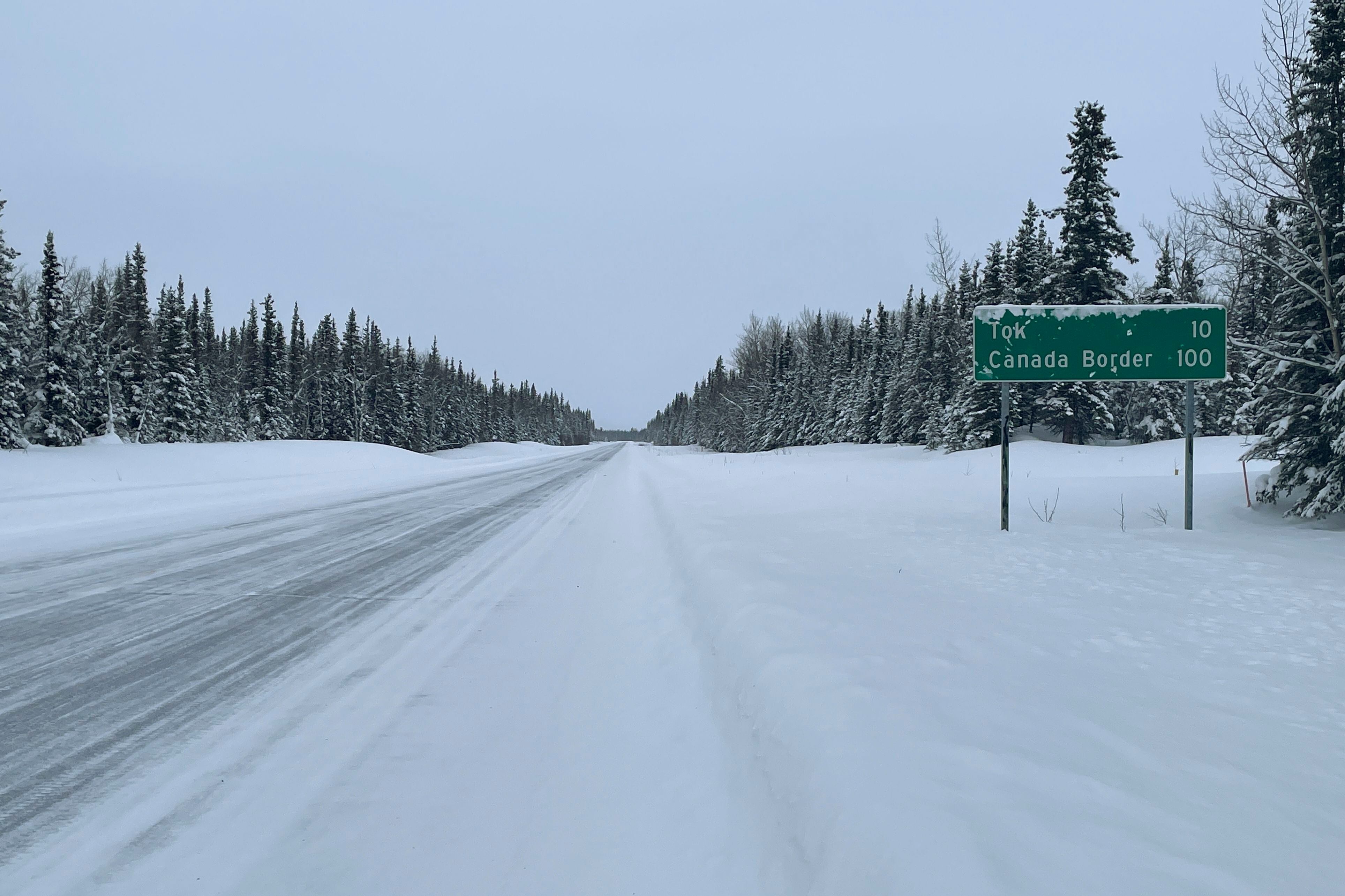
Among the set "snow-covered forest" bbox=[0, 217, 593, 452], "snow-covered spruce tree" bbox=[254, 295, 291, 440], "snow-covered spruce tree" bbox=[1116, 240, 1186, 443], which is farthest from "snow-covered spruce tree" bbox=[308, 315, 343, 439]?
"snow-covered spruce tree" bbox=[1116, 240, 1186, 443]

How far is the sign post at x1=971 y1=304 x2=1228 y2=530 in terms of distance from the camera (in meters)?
8.95

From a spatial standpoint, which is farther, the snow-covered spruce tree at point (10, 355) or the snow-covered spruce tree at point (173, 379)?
the snow-covered spruce tree at point (173, 379)

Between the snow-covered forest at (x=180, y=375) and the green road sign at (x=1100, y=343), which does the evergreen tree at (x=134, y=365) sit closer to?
the snow-covered forest at (x=180, y=375)

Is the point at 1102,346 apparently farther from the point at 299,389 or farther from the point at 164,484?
the point at 299,389

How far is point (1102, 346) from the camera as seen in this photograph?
29.9 feet

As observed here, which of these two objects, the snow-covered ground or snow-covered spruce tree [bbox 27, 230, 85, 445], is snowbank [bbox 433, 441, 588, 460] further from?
the snow-covered ground

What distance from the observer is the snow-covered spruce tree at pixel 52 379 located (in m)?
31.0

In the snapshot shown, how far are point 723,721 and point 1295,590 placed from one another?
219 inches

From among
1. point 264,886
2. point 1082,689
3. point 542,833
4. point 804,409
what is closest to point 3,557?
point 264,886

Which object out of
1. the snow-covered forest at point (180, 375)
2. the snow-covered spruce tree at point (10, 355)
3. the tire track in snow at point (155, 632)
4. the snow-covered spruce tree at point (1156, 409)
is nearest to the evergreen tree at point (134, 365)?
the snow-covered forest at point (180, 375)

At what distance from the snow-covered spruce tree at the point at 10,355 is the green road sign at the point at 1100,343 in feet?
110

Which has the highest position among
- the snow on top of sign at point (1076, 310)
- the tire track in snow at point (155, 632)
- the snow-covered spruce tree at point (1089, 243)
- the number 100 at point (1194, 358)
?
the snow-covered spruce tree at point (1089, 243)

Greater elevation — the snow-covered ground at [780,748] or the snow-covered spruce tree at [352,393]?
the snow-covered spruce tree at [352,393]

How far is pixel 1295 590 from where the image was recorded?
5543 mm
